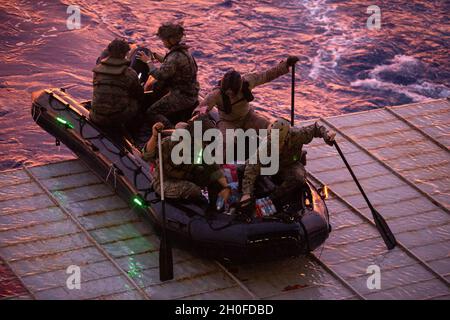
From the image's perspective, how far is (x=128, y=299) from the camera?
17.2m

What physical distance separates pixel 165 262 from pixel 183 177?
126 centimetres

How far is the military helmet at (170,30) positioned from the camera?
19500 millimetres

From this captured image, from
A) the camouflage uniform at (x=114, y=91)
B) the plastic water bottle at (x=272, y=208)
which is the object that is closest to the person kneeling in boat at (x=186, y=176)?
the plastic water bottle at (x=272, y=208)

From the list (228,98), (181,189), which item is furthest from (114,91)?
(181,189)

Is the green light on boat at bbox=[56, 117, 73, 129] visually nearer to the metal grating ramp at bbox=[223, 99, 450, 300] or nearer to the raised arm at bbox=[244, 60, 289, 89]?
Result: the raised arm at bbox=[244, 60, 289, 89]

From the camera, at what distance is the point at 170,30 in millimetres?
19516

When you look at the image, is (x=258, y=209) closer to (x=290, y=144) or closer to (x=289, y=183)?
(x=289, y=183)

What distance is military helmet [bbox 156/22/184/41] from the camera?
64.0 feet

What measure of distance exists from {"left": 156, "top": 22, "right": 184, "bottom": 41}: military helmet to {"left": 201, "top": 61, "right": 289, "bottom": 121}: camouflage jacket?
1102mm

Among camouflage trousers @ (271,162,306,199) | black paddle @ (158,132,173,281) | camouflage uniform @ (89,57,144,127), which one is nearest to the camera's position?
black paddle @ (158,132,173,281)

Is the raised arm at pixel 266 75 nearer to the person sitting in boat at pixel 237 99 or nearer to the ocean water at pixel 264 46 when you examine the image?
the person sitting in boat at pixel 237 99

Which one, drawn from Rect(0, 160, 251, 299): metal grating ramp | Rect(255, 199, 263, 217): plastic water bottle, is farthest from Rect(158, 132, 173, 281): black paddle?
Rect(255, 199, 263, 217): plastic water bottle
